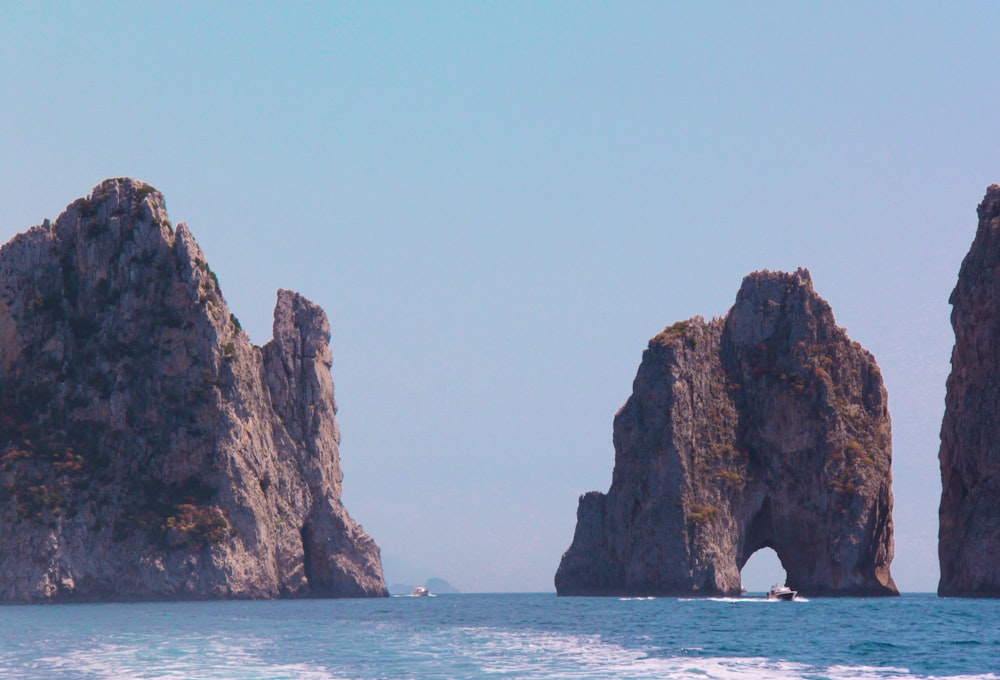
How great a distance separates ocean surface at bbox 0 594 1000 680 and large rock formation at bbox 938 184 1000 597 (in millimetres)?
32418

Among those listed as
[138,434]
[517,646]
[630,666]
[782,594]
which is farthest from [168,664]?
[138,434]

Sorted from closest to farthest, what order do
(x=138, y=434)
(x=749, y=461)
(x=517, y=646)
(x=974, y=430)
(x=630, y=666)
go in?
(x=630, y=666)
(x=517, y=646)
(x=974, y=430)
(x=138, y=434)
(x=749, y=461)

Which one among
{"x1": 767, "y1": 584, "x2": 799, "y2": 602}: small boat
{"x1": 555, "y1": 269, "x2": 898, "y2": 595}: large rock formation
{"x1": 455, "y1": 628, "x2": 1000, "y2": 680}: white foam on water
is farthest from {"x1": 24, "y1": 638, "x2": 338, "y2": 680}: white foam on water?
{"x1": 555, "y1": 269, "x2": 898, "y2": 595}: large rock formation

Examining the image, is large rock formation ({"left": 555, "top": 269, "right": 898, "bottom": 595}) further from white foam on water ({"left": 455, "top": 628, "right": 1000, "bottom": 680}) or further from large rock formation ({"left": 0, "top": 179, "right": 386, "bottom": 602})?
white foam on water ({"left": 455, "top": 628, "right": 1000, "bottom": 680})

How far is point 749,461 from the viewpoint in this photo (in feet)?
Answer: 499

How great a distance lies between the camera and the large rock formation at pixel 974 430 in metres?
116

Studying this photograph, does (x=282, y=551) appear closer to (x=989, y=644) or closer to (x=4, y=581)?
(x=4, y=581)

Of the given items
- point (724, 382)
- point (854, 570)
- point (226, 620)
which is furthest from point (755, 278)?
point (226, 620)

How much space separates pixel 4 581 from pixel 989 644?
4099 inches

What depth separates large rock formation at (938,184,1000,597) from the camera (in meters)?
116

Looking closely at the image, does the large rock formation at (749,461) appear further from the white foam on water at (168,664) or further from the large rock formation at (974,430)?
the white foam on water at (168,664)

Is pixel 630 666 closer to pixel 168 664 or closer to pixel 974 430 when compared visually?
pixel 168 664

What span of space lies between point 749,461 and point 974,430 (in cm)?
3626

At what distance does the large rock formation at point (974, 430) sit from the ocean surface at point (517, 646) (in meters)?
32.4
